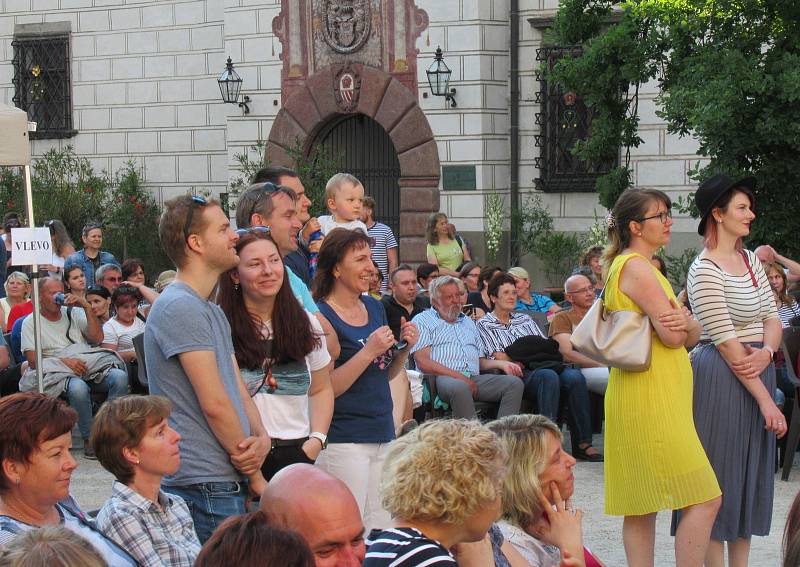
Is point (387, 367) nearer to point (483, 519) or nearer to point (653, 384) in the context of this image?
point (653, 384)

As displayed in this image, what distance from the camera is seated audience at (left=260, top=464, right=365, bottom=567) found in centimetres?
310

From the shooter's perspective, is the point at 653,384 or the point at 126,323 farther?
the point at 126,323

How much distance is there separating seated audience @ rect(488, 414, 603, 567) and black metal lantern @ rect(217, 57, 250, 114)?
48.0 feet

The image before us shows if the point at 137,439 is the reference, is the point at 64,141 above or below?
above

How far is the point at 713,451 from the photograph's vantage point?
554 cm

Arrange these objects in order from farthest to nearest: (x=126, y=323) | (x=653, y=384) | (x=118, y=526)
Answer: (x=126, y=323) → (x=653, y=384) → (x=118, y=526)

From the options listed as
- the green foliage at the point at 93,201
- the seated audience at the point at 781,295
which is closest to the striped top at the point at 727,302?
the seated audience at the point at 781,295

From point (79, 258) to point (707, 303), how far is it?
888 cm

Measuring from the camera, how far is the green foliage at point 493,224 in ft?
54.8

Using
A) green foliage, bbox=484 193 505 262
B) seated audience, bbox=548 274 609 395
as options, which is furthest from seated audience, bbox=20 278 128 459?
green foliage, bbox=484 193 505 262

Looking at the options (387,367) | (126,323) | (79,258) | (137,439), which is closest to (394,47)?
(79,258)

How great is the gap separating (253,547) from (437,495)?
3.44 ft

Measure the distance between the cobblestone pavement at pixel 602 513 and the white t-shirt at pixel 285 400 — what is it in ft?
7.46

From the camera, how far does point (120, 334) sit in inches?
420
